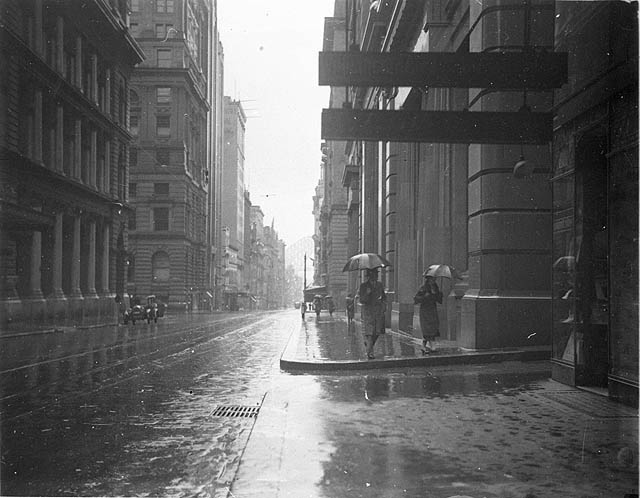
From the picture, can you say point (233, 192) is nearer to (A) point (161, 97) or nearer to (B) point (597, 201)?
(A) point (161, 97)

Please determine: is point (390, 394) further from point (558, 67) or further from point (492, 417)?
point (558, 67)

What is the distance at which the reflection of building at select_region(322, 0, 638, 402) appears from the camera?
787 cm

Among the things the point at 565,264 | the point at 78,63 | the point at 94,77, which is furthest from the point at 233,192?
the point at 565,264

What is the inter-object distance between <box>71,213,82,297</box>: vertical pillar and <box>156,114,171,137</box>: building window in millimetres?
31377

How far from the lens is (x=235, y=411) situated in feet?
26.2

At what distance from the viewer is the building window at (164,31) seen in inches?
2447

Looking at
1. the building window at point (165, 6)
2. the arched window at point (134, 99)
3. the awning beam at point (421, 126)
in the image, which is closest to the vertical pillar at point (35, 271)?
the awning beam at point (421, 126)

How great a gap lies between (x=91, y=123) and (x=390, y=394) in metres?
37.4

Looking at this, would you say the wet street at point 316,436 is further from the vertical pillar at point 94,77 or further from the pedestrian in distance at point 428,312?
the vertical pillar at point 94,77

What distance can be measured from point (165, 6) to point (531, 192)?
5484 centimetres

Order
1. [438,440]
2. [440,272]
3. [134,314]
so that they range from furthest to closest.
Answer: [134,314]
[440,272]
[438,440]

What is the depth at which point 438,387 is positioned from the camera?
9.75 meters

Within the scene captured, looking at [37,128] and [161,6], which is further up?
[161,6]

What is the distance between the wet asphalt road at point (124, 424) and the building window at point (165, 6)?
170ft
